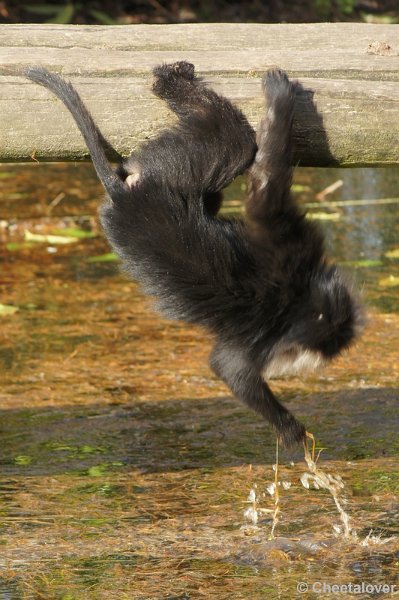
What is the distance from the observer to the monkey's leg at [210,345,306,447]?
4.25 m

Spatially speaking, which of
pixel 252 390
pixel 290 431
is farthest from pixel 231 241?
pixel 290 431

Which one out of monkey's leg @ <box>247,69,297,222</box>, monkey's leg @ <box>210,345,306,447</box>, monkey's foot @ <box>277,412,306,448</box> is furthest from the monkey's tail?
monkey's foot @ <box>277,412,306,448</box>

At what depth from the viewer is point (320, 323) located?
4168mm

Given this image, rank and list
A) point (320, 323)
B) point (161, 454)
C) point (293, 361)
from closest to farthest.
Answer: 1. point (320, 323)
2. point (293, 361)
3. point (161, 454)

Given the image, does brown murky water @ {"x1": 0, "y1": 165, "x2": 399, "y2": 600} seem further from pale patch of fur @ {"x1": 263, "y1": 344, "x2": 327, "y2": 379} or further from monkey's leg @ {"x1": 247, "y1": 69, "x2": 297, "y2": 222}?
monkey's leg @ {"x1": 247, "y1": 69, "x2": 297, "y2": 222}

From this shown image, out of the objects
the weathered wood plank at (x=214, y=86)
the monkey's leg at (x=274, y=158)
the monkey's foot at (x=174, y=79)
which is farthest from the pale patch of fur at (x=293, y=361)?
the monkey's foot at (x=174, y=79)

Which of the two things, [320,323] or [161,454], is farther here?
[161,454]

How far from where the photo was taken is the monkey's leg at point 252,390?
13.9 feet

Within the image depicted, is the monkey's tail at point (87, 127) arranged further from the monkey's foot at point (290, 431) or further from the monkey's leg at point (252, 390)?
the monkey's foot at point (290, 431)

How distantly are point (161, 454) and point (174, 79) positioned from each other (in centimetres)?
208

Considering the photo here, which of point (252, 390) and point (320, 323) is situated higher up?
point (320, 323)

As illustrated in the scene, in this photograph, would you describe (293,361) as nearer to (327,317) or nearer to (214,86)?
(327,317)

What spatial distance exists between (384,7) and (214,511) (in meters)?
11.7

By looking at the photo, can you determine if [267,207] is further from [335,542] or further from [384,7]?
[384,7]
